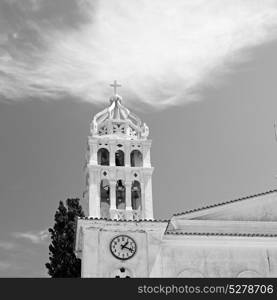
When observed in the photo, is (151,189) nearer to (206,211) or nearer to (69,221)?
(206,211)

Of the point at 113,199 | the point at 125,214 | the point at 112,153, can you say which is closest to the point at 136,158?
the point at 112,153

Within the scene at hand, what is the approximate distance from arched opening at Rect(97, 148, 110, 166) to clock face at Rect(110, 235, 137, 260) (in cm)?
602

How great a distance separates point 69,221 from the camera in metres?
45.9

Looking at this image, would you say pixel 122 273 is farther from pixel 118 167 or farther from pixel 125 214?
pixel 118 167

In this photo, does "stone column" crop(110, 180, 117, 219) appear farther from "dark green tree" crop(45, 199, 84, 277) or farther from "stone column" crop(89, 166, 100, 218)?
"dark green tree" crop(45, 199, 84, 277)

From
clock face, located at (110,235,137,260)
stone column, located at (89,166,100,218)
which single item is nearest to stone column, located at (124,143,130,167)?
stone column, located at (89,166,100,218)

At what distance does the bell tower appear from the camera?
34.8 m

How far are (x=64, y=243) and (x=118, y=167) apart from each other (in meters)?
11.3

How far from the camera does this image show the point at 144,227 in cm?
3259

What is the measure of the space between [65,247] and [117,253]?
13.4 meters
